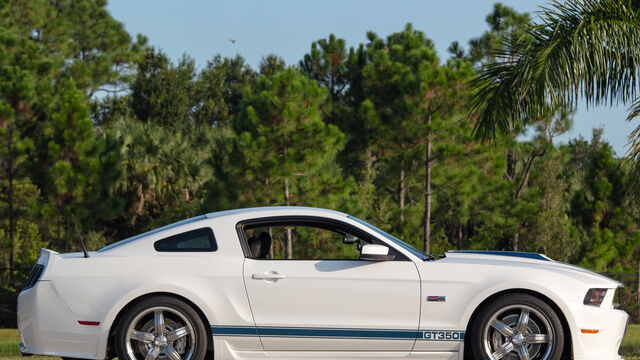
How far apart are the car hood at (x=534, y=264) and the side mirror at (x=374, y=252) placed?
2.12ft

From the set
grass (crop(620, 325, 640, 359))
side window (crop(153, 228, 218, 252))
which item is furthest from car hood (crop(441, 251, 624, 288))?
grass (crop(620, 325, 640, 359))

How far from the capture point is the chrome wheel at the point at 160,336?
629cm

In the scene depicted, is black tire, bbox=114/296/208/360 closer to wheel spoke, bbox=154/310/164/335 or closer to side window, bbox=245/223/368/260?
wheel spoke, bbox=154/310/164/335

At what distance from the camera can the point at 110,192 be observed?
27.9 metres

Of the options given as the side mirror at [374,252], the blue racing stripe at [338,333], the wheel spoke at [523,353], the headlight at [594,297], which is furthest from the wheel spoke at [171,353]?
the headlight at [594,297]

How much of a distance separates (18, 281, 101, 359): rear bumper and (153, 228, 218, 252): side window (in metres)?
0.86

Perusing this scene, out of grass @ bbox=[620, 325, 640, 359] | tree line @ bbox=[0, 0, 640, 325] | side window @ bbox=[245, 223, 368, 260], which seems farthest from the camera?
tree line @ bbox=[0, 0, 640, 325]

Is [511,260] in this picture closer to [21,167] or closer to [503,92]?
[503,92]

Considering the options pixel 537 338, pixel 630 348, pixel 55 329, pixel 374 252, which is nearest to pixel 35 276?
pixel 55 329

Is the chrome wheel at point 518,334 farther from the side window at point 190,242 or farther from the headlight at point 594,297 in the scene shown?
the side window at point 190,242

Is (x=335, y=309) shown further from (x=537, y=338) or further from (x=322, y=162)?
(x=322, y=162)

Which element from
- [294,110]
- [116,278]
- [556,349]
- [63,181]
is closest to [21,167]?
[63,181]

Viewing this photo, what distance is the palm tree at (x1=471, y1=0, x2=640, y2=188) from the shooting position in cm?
1048

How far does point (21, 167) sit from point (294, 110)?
394 inches
